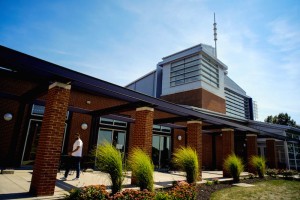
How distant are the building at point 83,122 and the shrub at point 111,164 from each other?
1189 mm

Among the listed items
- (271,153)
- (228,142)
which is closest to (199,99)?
(271,153)

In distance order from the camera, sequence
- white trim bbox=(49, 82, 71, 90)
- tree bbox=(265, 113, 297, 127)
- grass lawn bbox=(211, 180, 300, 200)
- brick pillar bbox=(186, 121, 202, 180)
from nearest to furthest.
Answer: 1. white trim bbox=(49, 82, 71, 90)
2. grass lawn bbox=(211, 180, 300, 200)
3. brick pillar bbox=(186, 121, 202, 180)
4. tree bbox=(265, 113, 297, 127)

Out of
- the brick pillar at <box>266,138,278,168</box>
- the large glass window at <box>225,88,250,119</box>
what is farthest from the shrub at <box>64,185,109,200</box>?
the large glass window at <box>225,88,250,119</box>

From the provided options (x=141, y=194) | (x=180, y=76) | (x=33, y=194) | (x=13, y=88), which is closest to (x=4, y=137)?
(x=13, y=88)

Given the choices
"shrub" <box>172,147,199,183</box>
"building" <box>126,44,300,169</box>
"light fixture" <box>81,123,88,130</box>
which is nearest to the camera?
"shrub" <box>172,147,199,183</box>

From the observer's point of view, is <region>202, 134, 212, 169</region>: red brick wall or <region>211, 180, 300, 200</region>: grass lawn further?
<region>202, 134, 212, 169</region>: red brick wall

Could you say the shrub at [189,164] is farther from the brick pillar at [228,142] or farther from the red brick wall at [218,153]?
the red brick wall at [218,153]

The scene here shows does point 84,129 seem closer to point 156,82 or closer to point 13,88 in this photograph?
point 13,88

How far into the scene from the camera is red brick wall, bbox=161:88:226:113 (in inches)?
960

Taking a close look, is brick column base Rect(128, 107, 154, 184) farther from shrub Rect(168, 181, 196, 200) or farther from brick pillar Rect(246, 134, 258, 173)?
brick pillar Rect(246, 134, 258, 173)

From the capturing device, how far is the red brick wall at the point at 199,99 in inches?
960

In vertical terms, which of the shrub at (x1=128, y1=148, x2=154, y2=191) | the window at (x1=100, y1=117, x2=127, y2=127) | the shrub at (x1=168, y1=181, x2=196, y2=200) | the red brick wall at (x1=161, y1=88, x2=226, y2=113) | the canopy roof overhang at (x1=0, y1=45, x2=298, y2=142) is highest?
the red brick wall at (x1=161, y1=88, x2=226, y2=113)

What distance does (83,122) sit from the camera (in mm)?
11359

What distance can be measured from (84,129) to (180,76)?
18715mm
